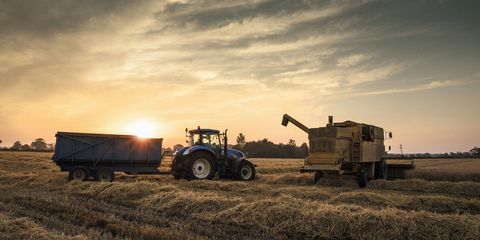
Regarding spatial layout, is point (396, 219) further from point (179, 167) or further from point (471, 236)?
point (179, 167)

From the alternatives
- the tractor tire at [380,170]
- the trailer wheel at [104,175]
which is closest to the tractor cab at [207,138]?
the trailer wheel at [104,175]

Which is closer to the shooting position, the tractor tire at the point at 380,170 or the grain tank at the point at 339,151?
the grain tank at the point at 339,151

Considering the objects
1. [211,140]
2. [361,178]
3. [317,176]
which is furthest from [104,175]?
[361,178]

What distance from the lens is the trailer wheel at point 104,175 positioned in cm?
1598

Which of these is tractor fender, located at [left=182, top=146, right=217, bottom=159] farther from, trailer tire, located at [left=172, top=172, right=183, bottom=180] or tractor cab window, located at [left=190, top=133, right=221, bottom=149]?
trailer tire, located at [left=172, top=172, right=183, bottom=180]

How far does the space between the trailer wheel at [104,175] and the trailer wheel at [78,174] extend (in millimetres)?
472

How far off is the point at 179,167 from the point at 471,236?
1186 cm

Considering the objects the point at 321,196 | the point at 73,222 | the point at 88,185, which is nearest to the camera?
the point at 73,222

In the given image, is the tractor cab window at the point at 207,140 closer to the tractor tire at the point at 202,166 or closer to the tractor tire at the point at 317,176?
the tractor tire at the point at 202,166

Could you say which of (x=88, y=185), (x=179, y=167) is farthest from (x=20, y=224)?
(x=179, y=167)

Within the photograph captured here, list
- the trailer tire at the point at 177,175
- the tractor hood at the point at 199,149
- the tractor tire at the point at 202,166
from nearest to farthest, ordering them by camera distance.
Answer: the tractor tire at the point at 202,166, the tractor hood at the point at 199,149, the trailer tire at the point at 177,175

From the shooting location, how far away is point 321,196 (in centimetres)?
1098

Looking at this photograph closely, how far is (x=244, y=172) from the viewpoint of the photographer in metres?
17.4

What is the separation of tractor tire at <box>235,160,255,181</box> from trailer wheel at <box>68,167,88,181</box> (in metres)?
6.42
